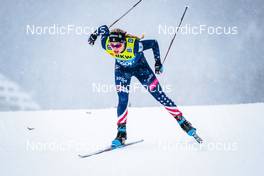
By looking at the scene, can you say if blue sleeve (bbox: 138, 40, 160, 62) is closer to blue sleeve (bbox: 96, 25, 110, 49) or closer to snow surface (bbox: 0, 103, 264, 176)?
blue sleeve (bbox: 96, 25, 110, 49)

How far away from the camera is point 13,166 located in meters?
3.88

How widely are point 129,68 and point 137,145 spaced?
104 cm

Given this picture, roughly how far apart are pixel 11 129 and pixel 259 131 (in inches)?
160

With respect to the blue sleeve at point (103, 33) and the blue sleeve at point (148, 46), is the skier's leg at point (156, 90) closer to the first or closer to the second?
the blue sleeve at point (148, 46)

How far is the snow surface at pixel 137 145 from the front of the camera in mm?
3695

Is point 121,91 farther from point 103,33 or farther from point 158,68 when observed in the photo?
point 103,33

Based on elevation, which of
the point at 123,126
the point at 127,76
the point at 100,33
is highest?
the point at 100,33

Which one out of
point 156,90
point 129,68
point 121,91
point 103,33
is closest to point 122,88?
point 121,91

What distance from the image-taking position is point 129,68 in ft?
15.3

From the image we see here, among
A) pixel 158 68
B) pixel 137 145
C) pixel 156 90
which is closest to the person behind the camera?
pixel 158 68

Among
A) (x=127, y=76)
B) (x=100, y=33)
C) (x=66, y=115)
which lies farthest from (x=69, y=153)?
(x=66, y=115)

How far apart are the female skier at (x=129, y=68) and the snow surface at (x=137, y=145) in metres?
0.41

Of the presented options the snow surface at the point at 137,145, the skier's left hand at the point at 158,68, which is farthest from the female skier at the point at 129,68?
the snow surface at the point at 137,145

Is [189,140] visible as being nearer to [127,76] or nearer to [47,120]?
[127,76]
